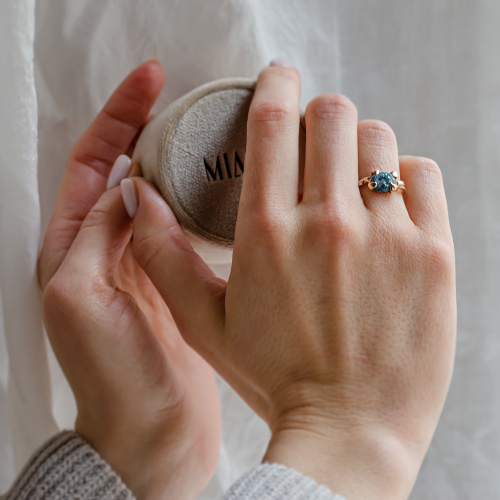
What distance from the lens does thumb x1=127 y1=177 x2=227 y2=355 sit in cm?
46

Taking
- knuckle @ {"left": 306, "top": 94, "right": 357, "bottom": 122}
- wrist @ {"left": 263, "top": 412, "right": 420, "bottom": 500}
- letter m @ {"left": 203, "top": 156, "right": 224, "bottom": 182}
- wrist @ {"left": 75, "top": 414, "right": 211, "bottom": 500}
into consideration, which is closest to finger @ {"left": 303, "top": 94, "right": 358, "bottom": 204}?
knuckle @ {"left": 306, "top": 94, "right": 357, "bottom": 122}

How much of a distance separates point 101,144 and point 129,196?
15 cm

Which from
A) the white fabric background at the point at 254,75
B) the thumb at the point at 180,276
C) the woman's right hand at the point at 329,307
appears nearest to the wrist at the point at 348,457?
the woman's right hand at the point at 329,307

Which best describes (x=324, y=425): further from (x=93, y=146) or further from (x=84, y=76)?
(x=84, y=76)

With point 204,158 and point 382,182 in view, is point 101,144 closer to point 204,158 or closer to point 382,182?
point 204,158

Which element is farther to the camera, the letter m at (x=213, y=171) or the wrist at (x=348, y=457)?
the letter m at (x=213, y=171)

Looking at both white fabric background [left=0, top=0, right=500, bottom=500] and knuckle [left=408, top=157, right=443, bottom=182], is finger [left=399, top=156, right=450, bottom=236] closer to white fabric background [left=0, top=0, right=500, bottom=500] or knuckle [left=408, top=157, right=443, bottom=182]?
knuckle [left=408, top=157, right=443, bottom=182]

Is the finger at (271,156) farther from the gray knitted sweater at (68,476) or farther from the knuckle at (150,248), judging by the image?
the gray knitted sweater at (68,476)

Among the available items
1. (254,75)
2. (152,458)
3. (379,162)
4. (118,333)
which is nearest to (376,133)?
(379,162)

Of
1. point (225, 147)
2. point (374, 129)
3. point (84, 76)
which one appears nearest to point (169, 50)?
point (84, 76)

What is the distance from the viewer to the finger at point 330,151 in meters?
0.46

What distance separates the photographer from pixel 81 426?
547mm

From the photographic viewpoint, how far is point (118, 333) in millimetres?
512

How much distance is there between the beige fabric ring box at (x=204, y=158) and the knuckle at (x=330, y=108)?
1.8 inches
